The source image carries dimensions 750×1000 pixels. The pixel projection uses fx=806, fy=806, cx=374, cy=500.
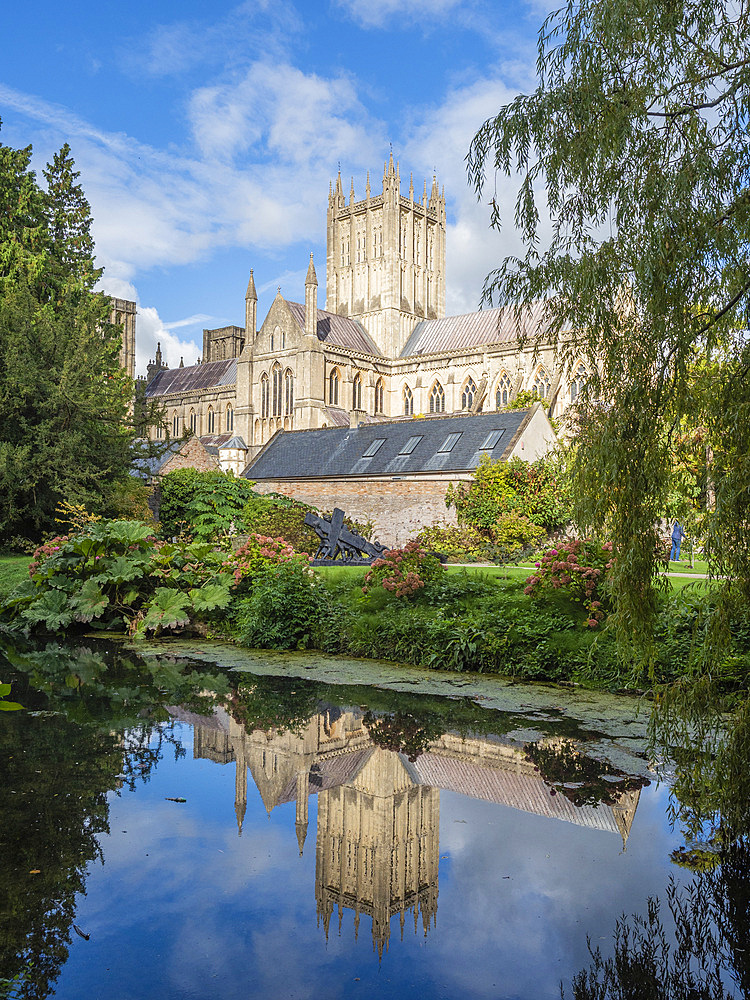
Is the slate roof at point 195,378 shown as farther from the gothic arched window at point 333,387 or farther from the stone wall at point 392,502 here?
the stone wall at point 392,502

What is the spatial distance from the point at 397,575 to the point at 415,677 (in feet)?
8.58

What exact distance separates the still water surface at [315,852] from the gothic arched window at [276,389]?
57.0 metres

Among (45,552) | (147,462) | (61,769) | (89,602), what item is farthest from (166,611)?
(147,462)

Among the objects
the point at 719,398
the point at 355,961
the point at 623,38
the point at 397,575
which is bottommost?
the point at 355,961

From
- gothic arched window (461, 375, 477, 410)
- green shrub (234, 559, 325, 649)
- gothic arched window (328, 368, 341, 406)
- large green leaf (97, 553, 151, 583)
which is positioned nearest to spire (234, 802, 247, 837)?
green shrub (234, 559, 325, 649)

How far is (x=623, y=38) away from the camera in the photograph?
491cm

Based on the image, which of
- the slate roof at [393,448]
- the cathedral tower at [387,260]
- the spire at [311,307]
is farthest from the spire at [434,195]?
the slate roof at [393,448]

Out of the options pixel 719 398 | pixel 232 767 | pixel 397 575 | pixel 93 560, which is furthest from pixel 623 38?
pixel 93 560

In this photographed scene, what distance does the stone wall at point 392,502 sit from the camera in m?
23.8

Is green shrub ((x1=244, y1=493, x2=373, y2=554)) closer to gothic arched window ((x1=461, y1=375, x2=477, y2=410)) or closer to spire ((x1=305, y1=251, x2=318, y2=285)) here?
gothic arched window ((x1=461, y1=375, x2=477, y2=410))

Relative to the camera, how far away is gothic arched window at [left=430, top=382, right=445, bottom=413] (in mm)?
65569

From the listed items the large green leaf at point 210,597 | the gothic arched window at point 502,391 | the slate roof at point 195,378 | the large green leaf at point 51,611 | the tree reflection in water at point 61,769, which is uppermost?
the slate roof at point 195,378

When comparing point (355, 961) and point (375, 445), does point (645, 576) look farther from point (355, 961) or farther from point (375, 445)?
point (375, 445)

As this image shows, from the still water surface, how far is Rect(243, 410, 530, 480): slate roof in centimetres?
1768
